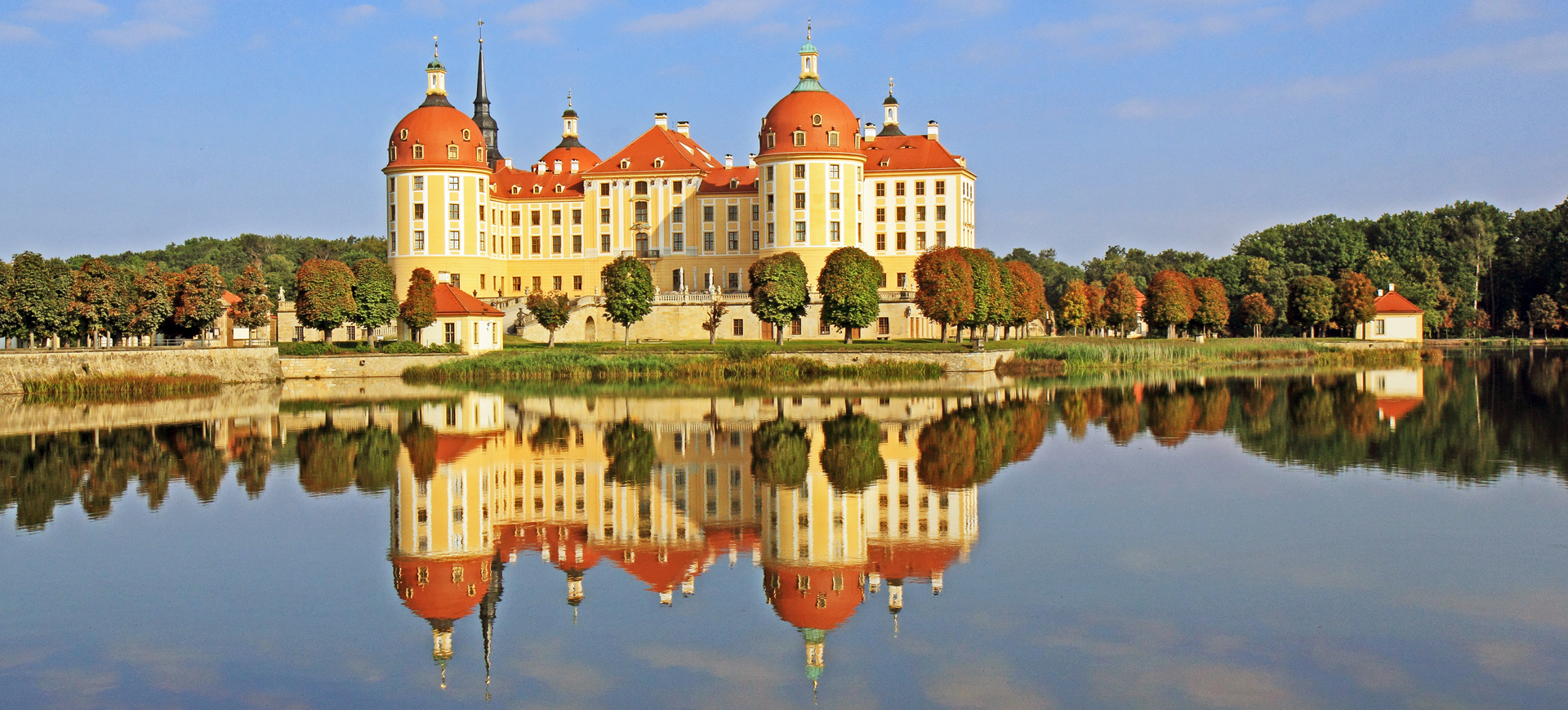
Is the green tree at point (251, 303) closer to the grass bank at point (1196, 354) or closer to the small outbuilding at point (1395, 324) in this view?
the grass bank at point (1196, 354)

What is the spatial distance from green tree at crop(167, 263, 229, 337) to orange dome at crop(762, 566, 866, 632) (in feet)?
125

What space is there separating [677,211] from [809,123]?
28.8 ft

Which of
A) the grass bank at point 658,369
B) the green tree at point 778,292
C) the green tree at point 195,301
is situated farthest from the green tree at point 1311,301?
the green tree at point 195,301

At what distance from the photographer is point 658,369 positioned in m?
44.0

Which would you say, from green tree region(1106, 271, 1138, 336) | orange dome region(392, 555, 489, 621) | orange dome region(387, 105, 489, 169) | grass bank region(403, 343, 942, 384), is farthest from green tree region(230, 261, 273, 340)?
green tree region(1106, 271, 1138, 336)

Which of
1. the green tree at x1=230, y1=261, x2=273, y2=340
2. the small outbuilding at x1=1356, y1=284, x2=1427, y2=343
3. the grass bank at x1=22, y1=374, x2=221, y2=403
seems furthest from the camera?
the small outbuilding at x1=1356, y1=284, x2=1427, y2=343

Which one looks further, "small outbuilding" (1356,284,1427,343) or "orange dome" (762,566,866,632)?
"small outbuilding" (1356,284,1427,343)

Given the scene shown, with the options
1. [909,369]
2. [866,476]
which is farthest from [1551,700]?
[909,369]

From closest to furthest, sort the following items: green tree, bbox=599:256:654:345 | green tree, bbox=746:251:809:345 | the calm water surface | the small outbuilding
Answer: the calm water surface → green tree, bbox=746:251:809:345 → green tree, bbox=599:256:654:345 → the small outbuilding

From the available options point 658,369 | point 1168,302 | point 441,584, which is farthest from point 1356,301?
point 441,584

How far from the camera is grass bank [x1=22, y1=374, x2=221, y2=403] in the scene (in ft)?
121

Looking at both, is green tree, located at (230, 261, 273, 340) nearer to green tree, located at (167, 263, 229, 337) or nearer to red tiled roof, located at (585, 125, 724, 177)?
green tree, located at (167, 263, 229, 337)

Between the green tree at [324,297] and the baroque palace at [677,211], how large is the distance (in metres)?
11.0

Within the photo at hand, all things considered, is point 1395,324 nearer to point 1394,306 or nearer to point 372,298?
point 1394,306
